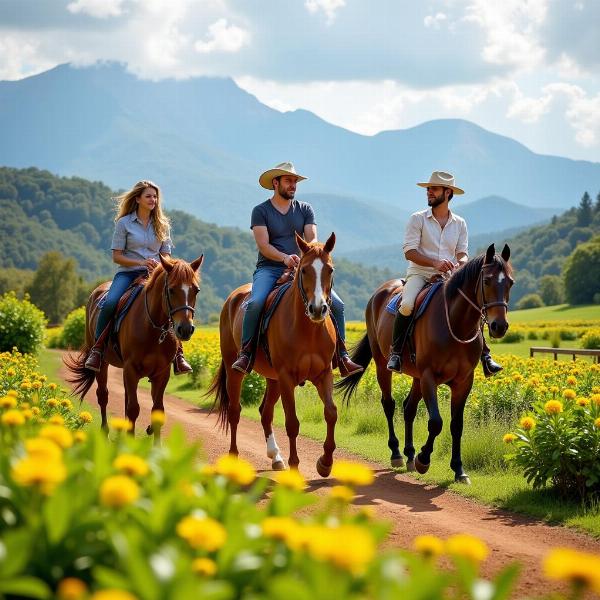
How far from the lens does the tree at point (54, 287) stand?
8225cm

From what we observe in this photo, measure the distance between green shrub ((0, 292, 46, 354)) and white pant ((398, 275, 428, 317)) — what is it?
18.1 m

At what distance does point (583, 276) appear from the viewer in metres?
97.7

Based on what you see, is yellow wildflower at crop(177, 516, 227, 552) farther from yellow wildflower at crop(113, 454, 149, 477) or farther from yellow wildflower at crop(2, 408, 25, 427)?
yellow wildflower at crop(2, 408, 25, 427)

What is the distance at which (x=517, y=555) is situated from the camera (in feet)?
22.6

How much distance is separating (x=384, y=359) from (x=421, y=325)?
202 centimetres

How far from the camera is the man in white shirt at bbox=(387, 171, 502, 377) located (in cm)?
1109

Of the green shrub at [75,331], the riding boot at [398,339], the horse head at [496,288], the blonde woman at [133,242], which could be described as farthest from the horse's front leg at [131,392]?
the green shrub at [75,331]

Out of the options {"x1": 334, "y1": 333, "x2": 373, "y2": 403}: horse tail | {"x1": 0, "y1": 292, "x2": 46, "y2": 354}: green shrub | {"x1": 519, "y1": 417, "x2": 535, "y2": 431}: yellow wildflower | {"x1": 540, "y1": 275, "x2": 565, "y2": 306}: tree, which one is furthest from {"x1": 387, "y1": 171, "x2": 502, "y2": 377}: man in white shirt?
{"x1": 540, "y1": 275, "x2": 565, "y2": 306}: tree

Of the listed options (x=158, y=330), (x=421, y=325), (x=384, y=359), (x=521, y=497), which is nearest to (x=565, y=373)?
(x=384, y=359)

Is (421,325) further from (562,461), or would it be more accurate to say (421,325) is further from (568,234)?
(568,234)

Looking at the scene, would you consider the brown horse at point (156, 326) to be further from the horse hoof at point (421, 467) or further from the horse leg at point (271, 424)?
the horse hoof at point (421, 467)

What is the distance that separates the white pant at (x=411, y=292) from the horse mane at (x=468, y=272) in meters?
0.69

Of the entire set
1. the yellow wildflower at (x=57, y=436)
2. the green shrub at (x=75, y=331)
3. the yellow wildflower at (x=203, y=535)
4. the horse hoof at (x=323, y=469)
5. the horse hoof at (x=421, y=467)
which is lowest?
the horse hoof at (x=421, y=467)

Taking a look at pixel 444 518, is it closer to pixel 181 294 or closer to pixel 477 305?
pixel 477 305
